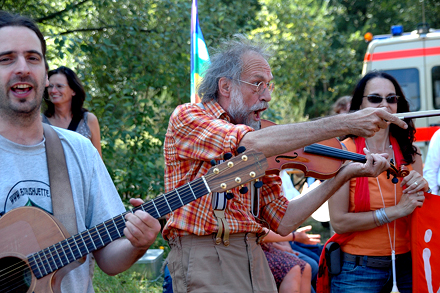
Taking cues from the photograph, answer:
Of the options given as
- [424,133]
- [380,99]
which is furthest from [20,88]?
[424,133]

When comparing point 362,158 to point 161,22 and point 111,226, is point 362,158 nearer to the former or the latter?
point 111,226

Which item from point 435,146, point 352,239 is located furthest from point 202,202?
point 435,146

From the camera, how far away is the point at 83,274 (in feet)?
7.21

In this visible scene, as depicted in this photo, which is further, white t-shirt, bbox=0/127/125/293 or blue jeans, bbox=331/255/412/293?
blue jeans, bbox=331/255/412/293

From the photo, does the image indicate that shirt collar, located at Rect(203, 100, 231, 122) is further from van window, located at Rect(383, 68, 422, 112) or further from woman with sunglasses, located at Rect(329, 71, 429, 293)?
van window, located at Rect(383, 68, 422, 112)

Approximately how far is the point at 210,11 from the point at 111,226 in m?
5.49

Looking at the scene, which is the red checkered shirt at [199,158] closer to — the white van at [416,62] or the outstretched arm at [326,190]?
the outstretched arm at [326,190]

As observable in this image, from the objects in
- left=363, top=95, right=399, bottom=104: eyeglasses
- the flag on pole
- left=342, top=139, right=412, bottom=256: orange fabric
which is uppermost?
the flag on pole

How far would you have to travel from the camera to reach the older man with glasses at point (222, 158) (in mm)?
2248

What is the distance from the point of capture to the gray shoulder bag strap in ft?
7.00

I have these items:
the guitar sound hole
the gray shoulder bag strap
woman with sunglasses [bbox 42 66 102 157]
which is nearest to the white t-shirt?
the gray shoulder bag strap

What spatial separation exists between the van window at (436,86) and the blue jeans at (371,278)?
6496 millimetres

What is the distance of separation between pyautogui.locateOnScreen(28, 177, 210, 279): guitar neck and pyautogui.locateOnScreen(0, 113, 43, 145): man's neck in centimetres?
50

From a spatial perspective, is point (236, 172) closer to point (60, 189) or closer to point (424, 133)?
point (60, 189)
